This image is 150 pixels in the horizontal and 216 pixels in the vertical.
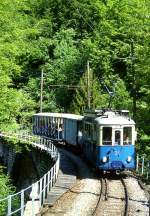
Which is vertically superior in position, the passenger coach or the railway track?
the passenger coach

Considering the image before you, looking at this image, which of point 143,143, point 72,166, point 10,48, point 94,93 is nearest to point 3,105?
point 10,48

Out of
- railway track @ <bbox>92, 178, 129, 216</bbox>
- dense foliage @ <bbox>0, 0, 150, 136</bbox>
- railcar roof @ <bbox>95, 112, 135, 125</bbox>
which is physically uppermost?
dense foliage @ <bbox>0, 0, 150, 136</bbox>

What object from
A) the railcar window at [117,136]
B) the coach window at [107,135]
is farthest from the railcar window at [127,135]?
the coach window at [107,135]

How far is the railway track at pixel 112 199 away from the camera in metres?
18.7

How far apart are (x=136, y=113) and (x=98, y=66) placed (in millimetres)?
40115

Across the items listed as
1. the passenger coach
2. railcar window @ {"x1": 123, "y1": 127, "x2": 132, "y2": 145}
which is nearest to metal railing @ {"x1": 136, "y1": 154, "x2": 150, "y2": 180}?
the passenger coach

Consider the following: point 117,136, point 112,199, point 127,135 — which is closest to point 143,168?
point 127,135

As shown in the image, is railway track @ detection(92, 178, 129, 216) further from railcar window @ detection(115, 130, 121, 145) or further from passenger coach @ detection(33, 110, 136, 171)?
railcar window @ detection(115, 130, 121, 145)

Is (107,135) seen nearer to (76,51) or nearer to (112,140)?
(112,140)

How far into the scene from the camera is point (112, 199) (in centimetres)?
2103

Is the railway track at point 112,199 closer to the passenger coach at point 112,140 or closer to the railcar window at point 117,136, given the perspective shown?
the passenger coach at point 112,140

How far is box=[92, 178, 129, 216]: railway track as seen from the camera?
61.3 ft

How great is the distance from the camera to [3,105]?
930 inches

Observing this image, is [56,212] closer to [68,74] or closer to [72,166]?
[72,166]
